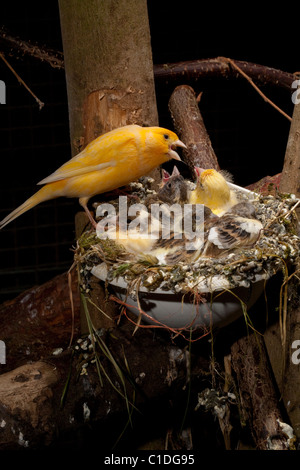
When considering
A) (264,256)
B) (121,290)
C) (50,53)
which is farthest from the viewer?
(50,53)

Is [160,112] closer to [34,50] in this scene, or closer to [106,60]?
[34,50]

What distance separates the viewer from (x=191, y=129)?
2.76 meters

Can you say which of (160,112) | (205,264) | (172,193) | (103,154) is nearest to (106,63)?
(103,154)

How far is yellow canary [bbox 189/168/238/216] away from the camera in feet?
7.16

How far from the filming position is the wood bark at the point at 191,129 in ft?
8.73

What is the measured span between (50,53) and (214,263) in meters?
1.39

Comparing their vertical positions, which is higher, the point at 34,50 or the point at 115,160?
the point at 34,50

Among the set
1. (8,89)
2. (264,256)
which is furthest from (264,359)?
(8,89)

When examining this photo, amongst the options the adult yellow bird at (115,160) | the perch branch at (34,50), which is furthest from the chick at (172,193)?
the perch branch at (34,50)

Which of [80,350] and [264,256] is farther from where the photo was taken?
[80,350]

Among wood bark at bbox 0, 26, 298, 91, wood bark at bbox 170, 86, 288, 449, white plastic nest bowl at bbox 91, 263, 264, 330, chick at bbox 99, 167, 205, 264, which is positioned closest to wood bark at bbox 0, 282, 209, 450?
wood bark at bbox 170, 86, 288, 449

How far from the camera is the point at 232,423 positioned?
7.61 ft

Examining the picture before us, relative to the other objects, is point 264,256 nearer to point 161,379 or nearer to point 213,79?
point 161,379

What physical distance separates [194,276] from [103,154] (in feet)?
1.87
